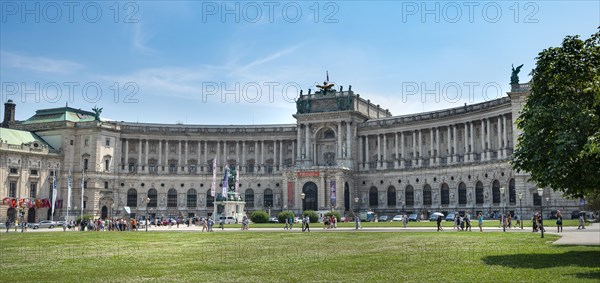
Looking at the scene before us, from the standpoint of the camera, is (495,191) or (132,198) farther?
(132,198)

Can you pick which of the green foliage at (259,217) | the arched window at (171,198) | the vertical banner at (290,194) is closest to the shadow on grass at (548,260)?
the green foliage at (259,217)

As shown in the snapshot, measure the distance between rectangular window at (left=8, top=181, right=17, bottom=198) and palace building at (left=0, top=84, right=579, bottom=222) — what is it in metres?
0.17

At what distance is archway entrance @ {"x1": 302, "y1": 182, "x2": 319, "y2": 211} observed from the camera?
12294 cm

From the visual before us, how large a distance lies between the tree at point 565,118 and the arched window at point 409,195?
8770cm

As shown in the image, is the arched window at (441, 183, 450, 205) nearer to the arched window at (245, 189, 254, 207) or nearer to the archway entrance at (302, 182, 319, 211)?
the archway entrance at (302, 182, 319, 211)

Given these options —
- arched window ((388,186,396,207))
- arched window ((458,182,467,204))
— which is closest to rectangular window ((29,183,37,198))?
arched window ((388,186,396,207))

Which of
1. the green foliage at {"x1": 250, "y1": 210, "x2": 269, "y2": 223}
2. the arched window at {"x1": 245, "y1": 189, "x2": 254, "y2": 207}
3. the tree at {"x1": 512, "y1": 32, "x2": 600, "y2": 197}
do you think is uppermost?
the tree at {"x1": 512, "y1": 32, "x2": 600, "y2": 197}

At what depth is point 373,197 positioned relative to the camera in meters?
126

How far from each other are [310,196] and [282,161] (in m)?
14.3

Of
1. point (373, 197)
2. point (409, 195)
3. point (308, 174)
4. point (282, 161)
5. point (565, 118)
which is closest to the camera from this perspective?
point (565, 118)

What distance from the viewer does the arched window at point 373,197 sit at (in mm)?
125613

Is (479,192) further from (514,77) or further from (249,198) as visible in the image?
(249,198)

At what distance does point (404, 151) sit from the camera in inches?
4857

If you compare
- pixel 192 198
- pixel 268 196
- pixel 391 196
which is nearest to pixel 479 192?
pixel 391 196
